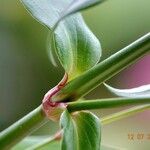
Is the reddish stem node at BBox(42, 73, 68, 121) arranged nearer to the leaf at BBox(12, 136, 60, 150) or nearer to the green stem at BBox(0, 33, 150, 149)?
the green stem at BBox(0, 33, 150, 149)

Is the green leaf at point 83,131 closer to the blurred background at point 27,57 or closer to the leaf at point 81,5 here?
the leaf at point 81,5

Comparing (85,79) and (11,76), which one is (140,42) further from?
(11,76)

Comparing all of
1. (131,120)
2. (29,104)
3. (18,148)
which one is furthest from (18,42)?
(18,148)

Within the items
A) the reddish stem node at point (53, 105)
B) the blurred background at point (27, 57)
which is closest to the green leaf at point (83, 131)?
the reddish stem node at point (53, 105)

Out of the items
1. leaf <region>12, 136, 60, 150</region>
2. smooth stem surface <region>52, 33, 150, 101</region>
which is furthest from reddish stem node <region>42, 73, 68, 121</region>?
leaf <region>12, 136, 60, 150</region>

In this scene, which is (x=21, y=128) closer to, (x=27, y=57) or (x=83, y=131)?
(x=83, y=131)

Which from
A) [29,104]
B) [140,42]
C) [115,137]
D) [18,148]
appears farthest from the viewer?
[29,104]
